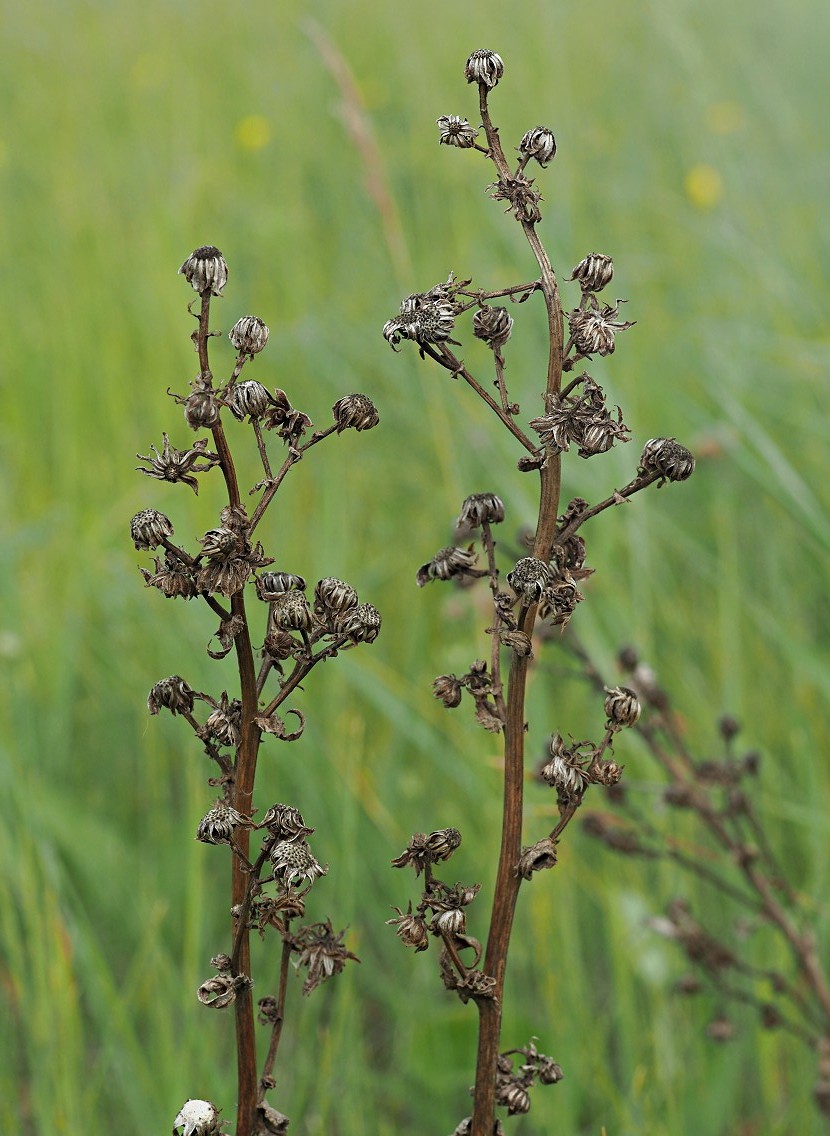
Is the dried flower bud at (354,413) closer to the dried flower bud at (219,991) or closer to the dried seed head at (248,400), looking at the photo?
the dried seed head at (248,400)

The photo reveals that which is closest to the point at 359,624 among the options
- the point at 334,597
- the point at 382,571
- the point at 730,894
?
the point at 334,597

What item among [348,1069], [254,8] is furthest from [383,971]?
[254,8]

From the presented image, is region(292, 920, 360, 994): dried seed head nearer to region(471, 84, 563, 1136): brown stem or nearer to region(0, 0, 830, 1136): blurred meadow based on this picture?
region(471, 84, 563, 1136): brown stem

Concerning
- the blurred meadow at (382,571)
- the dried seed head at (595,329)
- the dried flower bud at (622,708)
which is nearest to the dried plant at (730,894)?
the blurred meadow at (382,571)

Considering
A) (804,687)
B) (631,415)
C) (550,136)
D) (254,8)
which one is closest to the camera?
(550,136)

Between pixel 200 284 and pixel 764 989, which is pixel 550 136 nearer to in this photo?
pixel 200 284

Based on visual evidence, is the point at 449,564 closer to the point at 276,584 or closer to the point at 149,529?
the point at 276,584
